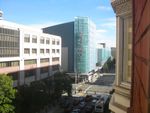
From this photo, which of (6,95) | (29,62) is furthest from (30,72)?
(6,95)

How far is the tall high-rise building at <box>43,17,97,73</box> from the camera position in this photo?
104 m

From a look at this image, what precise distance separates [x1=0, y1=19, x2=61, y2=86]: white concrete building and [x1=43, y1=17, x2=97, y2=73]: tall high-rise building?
64.4 feet

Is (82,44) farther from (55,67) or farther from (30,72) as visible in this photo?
(30,72)

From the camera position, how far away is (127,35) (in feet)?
22.0

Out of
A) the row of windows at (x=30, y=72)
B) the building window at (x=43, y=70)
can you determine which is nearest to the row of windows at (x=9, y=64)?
the row of windows at (x=30, y=72)

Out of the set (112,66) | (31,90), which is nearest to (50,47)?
(31,90)

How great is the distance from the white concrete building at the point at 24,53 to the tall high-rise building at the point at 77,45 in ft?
64.4

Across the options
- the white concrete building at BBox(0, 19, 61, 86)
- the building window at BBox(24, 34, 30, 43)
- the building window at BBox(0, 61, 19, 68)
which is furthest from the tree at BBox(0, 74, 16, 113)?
the building window at BBox(24, 34, 30, 43)

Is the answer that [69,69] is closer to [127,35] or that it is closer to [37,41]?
[37,41]

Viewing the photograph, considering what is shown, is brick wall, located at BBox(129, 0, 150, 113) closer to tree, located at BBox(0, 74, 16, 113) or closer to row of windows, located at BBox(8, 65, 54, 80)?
tree, located at BBox(0, 74, 16, 113)

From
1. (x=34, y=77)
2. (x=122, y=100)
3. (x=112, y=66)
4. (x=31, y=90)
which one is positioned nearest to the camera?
(x=122, y=100)

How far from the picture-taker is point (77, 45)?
4178 inches

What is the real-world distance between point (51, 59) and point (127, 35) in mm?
76699

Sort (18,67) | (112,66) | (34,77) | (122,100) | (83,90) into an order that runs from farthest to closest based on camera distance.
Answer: (112,66) → (83,90) → (34,77) → (18,67) → (122,100)
